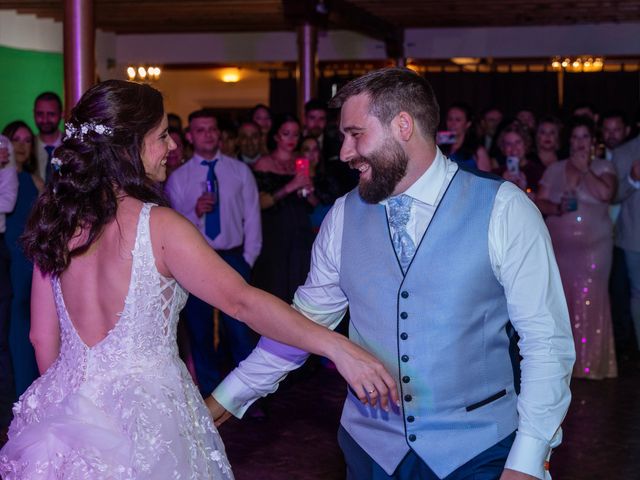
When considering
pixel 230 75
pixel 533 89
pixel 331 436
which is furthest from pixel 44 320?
pixel 230 75

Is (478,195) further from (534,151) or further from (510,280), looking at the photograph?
(534,151)

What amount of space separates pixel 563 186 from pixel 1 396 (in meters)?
3.42

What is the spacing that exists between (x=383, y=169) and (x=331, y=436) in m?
2.85

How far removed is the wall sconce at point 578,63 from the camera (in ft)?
42.8

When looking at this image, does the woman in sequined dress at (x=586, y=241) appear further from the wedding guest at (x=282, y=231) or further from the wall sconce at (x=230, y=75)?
the wall sconce at (x=230, y=75)

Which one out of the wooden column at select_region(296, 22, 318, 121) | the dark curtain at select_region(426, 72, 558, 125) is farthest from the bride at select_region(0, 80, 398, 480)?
the dark curtain at select_region(426, 72, 558, 125)

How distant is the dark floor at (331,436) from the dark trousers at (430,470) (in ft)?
6.68

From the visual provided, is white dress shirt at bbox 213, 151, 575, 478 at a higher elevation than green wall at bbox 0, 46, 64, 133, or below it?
below

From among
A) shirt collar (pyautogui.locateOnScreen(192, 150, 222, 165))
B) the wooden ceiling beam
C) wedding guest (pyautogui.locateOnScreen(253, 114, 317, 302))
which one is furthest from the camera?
the wooden ceiling beam

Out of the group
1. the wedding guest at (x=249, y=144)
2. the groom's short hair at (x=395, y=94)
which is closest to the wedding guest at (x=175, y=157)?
the wedding guest at (x=249, y=144)

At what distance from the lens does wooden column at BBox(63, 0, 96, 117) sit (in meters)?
5.98

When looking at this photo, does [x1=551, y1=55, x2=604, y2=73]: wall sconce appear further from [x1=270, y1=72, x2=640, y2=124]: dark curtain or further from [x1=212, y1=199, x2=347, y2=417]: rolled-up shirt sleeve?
[x1=212, y1=199, x2=347, y2=417]: rolled-up shirt sleeve

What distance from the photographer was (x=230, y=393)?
7.55 ft

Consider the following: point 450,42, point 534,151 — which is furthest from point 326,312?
point 450,42
